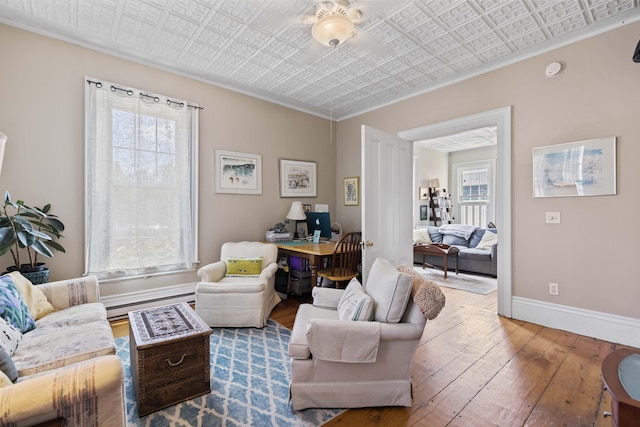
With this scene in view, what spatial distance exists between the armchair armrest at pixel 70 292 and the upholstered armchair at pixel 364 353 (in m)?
1.89

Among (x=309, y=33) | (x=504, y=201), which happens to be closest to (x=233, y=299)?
(x=309, y=33)

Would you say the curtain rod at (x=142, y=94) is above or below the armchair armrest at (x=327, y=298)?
above

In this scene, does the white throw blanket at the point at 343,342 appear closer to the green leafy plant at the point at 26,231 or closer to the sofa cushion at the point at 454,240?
the green leafy plant at the point at 26,231

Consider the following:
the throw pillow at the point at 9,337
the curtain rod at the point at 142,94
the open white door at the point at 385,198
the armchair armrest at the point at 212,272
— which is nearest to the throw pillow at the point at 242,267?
the armchair armrest at the point at 212,272

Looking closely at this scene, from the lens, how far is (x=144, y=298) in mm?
3262

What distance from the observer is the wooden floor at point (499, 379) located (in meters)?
1.66

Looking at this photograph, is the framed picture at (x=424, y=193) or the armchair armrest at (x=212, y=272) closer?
the armchair armrest at (x=212, y=272)

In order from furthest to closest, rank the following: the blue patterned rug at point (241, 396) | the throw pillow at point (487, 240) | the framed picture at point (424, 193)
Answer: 1. the framed picture at point (424, 193)
2. the throw pillow at point (487, 240)
3. the blue patterned rug at point (241, 396)

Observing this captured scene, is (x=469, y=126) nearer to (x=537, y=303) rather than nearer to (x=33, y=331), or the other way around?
(x=537, y=303)

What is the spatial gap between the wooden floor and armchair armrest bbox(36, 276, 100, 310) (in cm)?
56

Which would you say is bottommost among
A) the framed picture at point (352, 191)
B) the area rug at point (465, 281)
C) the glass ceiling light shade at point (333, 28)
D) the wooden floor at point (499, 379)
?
the wooden floor at point (499, 379)

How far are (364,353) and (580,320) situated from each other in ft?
8.04

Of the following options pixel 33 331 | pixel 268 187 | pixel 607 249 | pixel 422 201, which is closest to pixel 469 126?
pixel 607 249

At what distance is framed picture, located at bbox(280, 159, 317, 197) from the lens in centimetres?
447
